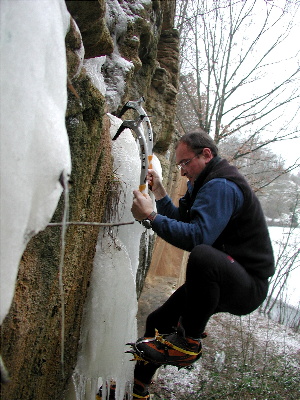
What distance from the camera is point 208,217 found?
2125 mm

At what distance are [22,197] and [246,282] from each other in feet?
5.30

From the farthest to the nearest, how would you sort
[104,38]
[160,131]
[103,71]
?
[160,131] < [103,71] < [104,38]

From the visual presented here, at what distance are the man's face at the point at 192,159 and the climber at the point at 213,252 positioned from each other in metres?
0.10

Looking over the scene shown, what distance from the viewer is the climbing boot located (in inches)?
88.5

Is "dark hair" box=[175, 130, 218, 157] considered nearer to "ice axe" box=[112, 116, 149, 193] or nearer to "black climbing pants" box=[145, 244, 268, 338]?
"ice axe" box=[112, 116, 149, 193]

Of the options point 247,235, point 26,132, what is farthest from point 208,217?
point 26,132

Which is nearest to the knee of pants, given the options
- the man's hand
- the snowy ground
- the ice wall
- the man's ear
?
the man's hand

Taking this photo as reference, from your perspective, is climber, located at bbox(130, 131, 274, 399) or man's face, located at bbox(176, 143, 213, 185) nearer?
climber, located at bbox(130, 131, 274, 399)

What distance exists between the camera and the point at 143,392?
2.69 m

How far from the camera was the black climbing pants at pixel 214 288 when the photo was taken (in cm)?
210

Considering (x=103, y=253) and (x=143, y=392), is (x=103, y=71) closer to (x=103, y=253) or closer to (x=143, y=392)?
(x=103, y=253)

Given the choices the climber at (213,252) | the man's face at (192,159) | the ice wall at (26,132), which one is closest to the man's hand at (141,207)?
the climber at (213,252)

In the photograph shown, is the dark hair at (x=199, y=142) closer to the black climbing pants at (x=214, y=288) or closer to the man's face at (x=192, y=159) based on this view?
the man's face at (x=192, y=159)

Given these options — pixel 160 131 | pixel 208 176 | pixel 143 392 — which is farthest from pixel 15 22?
pixel 160 131
